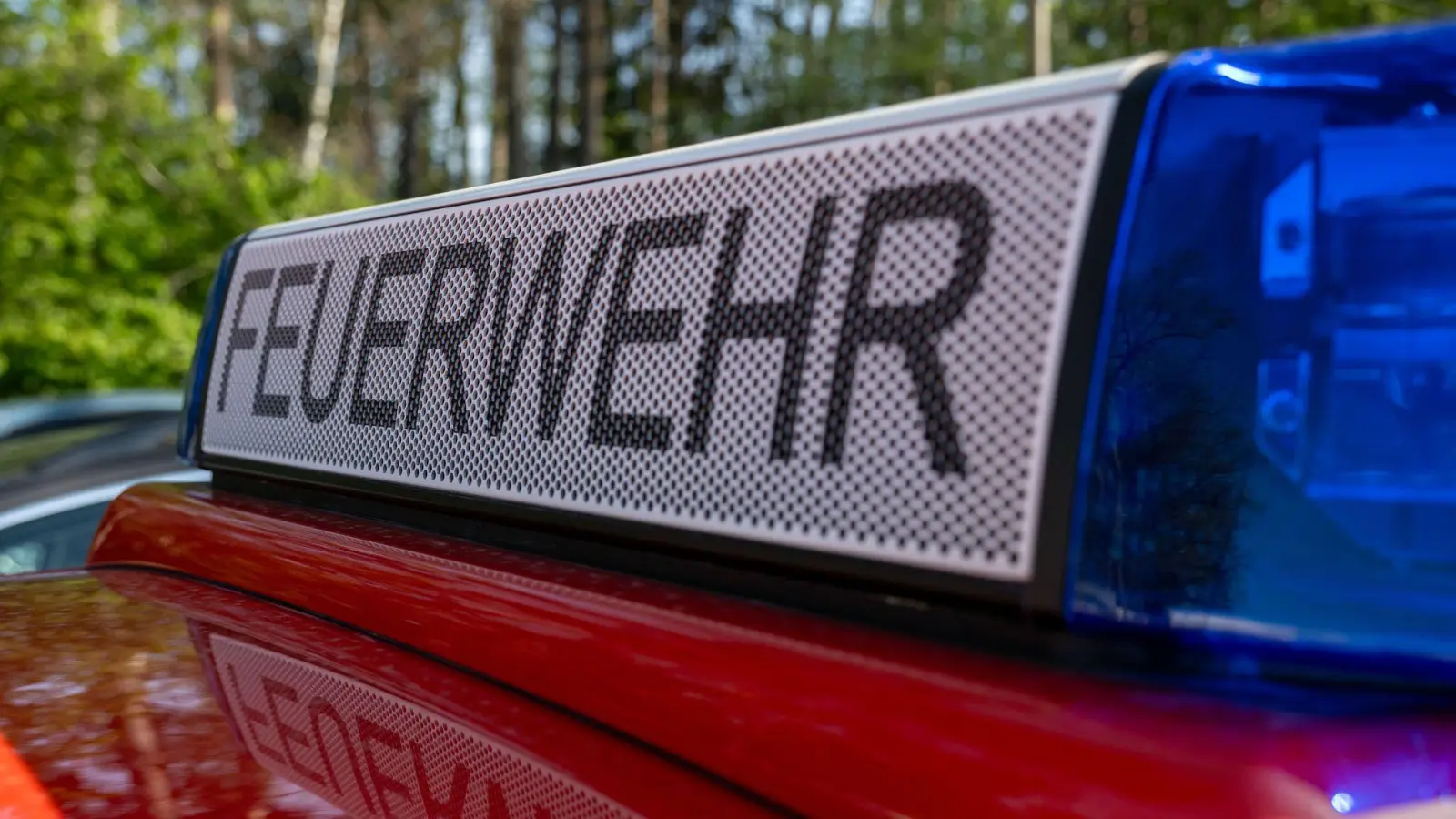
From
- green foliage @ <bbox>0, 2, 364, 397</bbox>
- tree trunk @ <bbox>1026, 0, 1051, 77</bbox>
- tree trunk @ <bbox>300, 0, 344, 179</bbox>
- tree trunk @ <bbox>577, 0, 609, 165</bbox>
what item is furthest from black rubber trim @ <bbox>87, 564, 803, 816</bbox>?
tree trunk @ <bbox>300, 0, 344, 179</bbox>

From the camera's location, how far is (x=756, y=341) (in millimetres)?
1124

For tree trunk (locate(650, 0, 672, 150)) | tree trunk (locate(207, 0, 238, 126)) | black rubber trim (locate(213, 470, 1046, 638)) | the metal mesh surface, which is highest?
tree trunk (locate(650, 0, 672, 150))

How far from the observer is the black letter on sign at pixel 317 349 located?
164 cm

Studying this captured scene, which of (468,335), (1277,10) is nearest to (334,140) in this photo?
(1277,10)

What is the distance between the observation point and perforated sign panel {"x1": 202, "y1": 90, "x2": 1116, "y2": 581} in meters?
0.93

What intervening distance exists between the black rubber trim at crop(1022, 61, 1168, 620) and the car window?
325 cm

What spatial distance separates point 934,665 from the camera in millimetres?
951

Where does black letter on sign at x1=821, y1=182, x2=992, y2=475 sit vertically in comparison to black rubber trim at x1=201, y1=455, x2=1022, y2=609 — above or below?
above

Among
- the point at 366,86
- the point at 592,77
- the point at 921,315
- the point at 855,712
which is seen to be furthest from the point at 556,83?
the point at 855,712

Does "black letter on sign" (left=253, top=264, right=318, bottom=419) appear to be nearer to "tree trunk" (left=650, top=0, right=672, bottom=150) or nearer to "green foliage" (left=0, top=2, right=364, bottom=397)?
"green foliage" (left=0, top=2, right=364, bottom=397)

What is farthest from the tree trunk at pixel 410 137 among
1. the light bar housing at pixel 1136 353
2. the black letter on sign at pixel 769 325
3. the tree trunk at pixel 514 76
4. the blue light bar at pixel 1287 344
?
the blue light bar at pixel 1287 344

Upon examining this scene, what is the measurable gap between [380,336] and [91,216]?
40.1 feet

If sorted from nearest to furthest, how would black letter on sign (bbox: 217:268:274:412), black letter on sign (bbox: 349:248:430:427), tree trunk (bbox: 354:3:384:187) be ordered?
black letter on sign (bbox: 349:248:430:427)
black letter on sign (bbox: 217:268:274:412)
tree trunk (bbox: 354:3:384:187)

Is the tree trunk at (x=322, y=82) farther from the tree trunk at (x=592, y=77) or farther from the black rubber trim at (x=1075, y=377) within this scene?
the black rubber trim at (x=1075, y=377)
